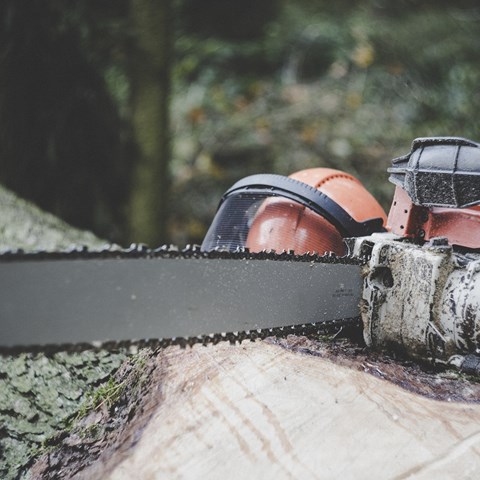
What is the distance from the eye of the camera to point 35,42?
2.65m

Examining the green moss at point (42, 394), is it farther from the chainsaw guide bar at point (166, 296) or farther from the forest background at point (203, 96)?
the forest background at point (203, 96)

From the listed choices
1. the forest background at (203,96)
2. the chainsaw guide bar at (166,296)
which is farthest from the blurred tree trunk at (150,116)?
the chainsaw guide bar at (166,296)

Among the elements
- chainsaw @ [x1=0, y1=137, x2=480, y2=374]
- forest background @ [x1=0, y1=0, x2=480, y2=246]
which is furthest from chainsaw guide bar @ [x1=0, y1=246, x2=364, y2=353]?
forest background @ [x1=0, y1=0, x2=480, y2=246]

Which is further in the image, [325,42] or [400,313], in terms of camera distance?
[325,42]

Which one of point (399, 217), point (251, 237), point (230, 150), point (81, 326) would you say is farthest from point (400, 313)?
point (230, 150)

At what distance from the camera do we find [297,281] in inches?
50.6

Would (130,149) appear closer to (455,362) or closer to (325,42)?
(455,362)

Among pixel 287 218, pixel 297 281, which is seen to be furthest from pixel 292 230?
pixel 297 281

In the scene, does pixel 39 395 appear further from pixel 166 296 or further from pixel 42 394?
pixel 166 296

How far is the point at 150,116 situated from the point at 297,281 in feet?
7.49

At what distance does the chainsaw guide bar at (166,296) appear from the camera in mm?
998

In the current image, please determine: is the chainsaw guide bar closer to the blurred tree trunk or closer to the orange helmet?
the orange helmet

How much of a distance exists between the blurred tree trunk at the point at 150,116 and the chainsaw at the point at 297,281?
1.92m

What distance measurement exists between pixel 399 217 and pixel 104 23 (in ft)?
8.40
